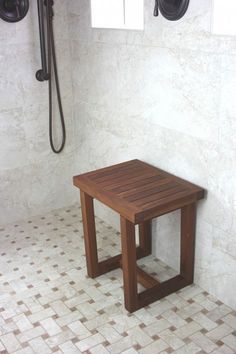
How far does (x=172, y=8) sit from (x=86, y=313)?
1.74m

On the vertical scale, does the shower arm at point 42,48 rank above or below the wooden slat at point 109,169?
above

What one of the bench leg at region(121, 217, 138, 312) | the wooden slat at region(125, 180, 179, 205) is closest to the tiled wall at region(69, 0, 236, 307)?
the wooden slat at region(125, 180, 179, 205)

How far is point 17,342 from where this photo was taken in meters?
2.35

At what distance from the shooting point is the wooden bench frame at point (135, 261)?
94.7 inches

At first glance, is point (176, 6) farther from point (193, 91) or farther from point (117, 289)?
point (117, 289)

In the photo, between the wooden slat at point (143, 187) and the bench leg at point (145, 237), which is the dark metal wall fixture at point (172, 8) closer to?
the wooden slat at point (143, 187)

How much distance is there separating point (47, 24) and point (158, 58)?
1.06 metres

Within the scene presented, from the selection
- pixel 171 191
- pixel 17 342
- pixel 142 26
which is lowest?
pixel 17 342

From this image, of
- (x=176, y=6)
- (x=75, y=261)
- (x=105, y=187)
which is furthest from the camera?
(x=75, y=261)

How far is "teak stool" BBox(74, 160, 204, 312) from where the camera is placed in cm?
233

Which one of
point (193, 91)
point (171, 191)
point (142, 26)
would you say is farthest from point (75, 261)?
point (142, 26)

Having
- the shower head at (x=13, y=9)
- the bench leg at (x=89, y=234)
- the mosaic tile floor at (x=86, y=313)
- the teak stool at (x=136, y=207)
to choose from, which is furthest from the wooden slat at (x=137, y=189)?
the shower head at (x=13, y=9)

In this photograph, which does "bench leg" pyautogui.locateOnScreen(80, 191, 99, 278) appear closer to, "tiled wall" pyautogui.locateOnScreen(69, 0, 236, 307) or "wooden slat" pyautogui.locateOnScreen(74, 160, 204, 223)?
"wooden slat" pyautogui.locateOnScreen(74, 160, 204, 223)

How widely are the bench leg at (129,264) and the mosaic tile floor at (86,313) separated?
87 millimetres
